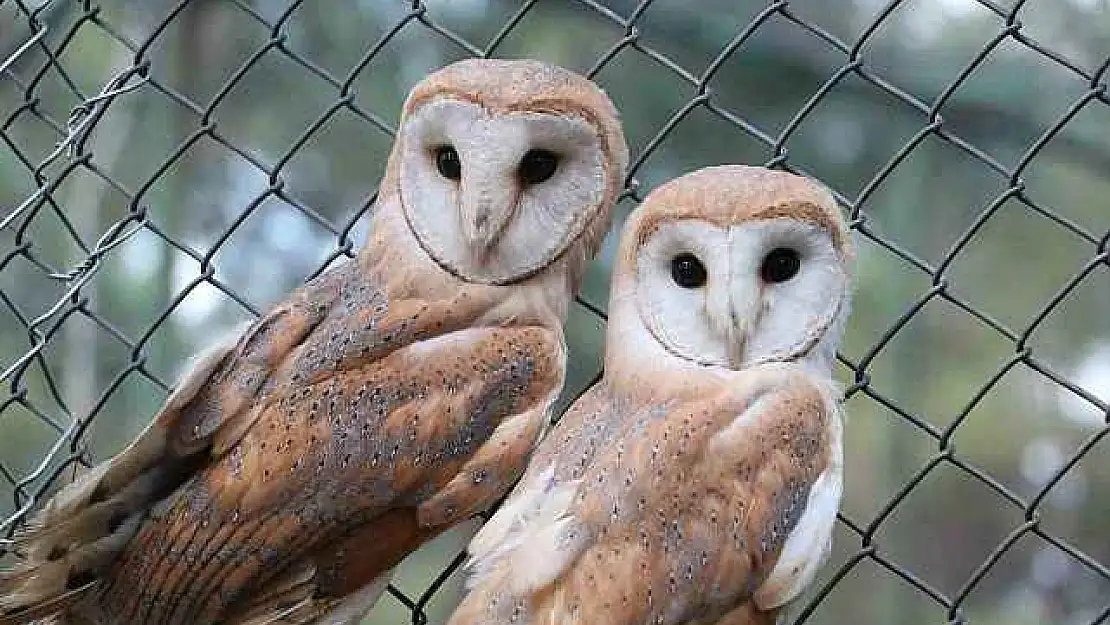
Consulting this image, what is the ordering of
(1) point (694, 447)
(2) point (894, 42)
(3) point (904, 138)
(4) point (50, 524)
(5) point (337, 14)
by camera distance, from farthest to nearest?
(5) point (337, 14) → (3) point (904, 138) → (2) point (894, 42) → (4) point (50, 524) → (1) point (694, 447)

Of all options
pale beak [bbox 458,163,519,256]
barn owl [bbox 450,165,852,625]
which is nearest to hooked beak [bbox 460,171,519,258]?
pale beak [bbox 458,163,519,256]

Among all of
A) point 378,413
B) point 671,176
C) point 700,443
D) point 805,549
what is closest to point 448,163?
point 378,413

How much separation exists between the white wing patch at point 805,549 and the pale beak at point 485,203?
331 millimetres

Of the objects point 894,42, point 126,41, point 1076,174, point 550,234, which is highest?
point 126,41

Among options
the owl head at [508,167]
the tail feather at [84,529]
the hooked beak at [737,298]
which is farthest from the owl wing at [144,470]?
the hooked beak at [737,298]

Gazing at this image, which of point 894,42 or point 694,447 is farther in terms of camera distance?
point 894,42

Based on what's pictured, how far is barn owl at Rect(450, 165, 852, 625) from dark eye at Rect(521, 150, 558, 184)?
9cm

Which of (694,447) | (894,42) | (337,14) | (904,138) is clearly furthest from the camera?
(337,14)

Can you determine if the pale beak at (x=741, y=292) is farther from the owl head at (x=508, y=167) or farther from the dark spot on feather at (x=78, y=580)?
the dark spot on feather at (x=78, y=580)

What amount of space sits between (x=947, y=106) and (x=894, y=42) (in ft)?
Answer: 0.34

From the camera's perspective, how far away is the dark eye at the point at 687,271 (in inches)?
54.6

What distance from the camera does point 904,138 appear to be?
2.39m

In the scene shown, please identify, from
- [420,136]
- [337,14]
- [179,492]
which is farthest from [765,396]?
[337,14]

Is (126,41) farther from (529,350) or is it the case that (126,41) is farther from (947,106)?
(947,106)
